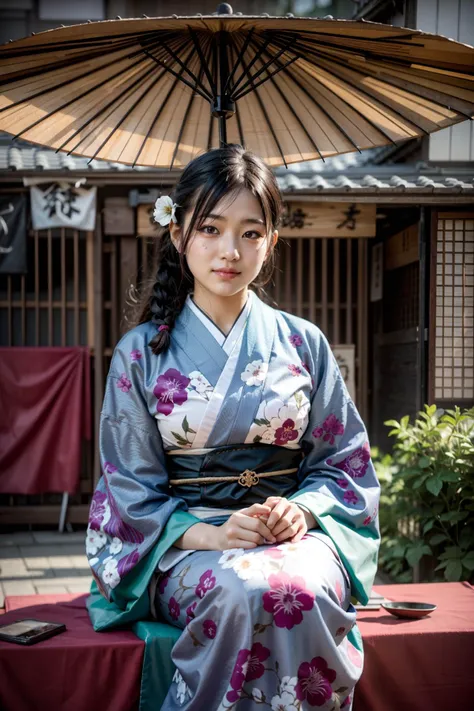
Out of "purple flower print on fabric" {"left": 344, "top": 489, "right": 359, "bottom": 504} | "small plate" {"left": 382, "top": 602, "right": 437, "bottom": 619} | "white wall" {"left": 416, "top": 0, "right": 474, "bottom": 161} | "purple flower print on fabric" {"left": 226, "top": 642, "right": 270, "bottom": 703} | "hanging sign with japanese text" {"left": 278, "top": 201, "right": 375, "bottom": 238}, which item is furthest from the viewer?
"white wall" {"left": 416, "top": 0, "right": 474, "bottom": 161}

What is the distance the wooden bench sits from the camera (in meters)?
2.74

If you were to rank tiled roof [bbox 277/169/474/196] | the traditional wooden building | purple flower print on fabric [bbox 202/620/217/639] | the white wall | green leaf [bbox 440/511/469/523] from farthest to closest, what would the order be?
the white wall < the traditional wooden building < tiled roof [bbox 277/169/474/196] < green leaf [bbox 440/511/469/523] < purple flower print on fabric [bbox 202/620/217/639]

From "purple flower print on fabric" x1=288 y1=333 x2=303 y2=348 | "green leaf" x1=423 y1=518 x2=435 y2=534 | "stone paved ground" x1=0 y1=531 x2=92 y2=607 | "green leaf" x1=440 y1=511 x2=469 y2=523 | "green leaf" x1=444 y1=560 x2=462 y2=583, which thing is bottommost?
"stone paved ground" x1=0 y1=531 x2=92 y2=607

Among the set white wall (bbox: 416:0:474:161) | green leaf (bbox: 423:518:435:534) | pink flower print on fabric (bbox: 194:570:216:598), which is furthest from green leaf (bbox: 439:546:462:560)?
white wall (bbox: 416:0:474:161)

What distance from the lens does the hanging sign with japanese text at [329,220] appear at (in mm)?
7434

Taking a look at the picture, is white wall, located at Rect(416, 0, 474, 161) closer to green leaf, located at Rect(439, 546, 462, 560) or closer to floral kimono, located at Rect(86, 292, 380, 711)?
green leaf, located at Rect(439, 546, 462, 560)

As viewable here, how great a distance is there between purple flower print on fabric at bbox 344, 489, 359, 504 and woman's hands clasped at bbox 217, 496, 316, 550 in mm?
381

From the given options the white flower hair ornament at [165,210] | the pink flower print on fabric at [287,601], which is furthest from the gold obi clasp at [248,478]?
the white flower hair ornament at [165,210]

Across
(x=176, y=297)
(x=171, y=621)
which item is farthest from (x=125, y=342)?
(x=171, y=621)

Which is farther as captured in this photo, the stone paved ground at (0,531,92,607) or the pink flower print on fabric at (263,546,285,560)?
the stone paved ground at (0,531,92,607)

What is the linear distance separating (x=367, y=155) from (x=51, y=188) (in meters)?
4.22

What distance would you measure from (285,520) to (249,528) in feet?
0.43

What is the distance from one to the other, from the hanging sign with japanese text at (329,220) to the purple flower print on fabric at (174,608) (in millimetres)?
5059

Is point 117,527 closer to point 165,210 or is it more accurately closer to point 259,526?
point 259,526
